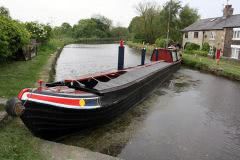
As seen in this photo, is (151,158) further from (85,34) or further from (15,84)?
(85,34)

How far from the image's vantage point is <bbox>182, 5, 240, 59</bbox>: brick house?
28.5 meters

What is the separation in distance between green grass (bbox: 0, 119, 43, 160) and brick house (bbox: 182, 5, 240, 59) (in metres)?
26.0

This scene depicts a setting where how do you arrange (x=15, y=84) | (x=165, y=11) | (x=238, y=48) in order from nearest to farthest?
(x=15, y=84), (x=238, y=48), (x=165, y=11)

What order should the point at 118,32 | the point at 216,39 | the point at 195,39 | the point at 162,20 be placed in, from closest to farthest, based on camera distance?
1. the point at 216,39
2. the point at 195,39
3. the point at 162,20
4. the point at 118,32

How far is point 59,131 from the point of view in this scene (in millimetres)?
6477

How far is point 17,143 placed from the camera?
554 cm

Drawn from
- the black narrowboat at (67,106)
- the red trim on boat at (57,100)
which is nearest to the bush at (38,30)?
the black narrowboat at (67,106)

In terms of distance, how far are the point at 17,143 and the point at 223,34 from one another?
2984 cm

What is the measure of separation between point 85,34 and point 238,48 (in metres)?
73.0

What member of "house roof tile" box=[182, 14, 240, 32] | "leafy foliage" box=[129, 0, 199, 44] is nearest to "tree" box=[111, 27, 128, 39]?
"leafy foliage" box=[129, 0, 199, 44]

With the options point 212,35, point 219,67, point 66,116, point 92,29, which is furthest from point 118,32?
point 66,116

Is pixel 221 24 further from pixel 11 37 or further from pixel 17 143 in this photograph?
pixel 17 143

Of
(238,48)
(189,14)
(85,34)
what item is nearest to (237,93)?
(238,48)

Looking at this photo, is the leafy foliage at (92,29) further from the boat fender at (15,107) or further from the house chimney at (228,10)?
the boat fender at (15,107)
